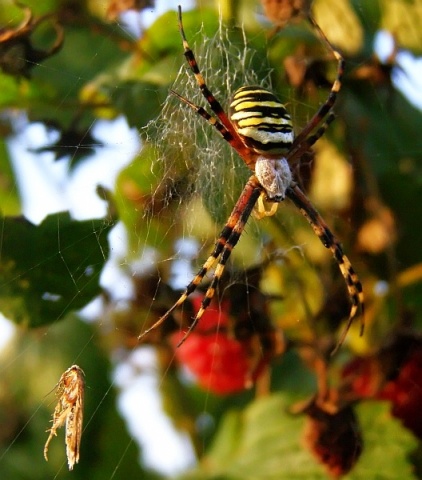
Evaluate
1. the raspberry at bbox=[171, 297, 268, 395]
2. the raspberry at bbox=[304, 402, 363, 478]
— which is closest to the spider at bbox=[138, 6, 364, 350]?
the raspberry at bbox=[171, 297, 268, 395]

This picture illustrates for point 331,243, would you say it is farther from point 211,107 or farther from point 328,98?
point 211,107

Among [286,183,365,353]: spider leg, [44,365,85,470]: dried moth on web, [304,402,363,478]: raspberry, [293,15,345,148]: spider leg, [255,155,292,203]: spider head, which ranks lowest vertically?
[304,402,363,478]: raspberry

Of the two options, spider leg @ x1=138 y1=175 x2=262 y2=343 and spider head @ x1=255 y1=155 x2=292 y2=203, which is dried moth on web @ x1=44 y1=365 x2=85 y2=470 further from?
spider head @ x1=255 y1=155 x2=292 y2=203

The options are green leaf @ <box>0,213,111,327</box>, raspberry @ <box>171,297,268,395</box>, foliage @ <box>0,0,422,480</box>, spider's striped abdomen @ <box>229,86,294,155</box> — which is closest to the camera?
green leaf @ <box>0,213,111,327</box>

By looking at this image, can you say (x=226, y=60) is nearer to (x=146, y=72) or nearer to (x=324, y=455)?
(x=146, y=72)

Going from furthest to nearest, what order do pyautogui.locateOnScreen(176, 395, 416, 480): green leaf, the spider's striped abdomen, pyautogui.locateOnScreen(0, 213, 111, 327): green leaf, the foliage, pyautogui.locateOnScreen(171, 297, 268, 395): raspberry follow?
pyautogui.locateOnScreen(176, 395, 416, 480): green leaf → pyautogui.locateOnScreen(171, 297, 268, 395): raspberry → the spider's striped abdomen → the foliage → pyautogui.locateOnScreen(0, 213, 111, 327): green leaf

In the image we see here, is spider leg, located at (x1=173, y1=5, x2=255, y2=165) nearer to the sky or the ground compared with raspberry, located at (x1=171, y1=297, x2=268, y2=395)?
nearer to the sky

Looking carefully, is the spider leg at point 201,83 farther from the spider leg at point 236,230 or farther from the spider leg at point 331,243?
the spider leg at point 331,243
